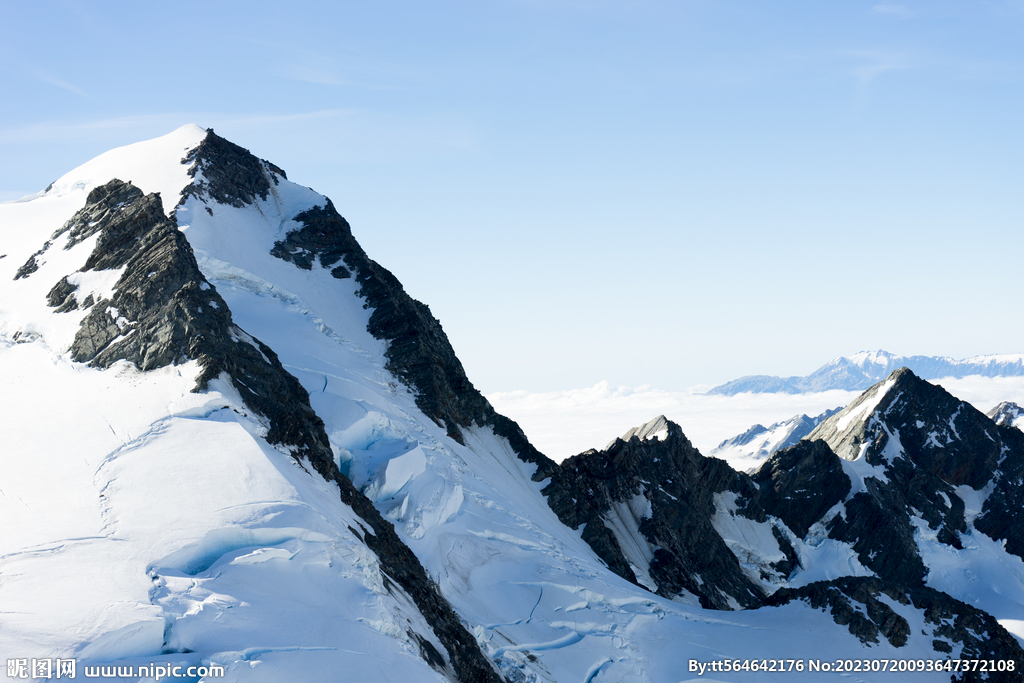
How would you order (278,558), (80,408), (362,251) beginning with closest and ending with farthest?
(278,558) → (80,408) → (362,251)

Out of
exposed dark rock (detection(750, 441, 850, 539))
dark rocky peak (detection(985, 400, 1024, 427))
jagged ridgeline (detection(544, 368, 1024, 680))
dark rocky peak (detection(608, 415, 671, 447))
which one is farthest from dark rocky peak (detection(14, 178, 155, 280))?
dark rocky peak (detection(985, 400, 1024, 427))

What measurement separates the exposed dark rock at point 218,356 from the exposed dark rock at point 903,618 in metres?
35.6

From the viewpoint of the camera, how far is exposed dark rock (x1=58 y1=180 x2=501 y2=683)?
40.1 meters

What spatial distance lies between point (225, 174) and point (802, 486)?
83.1 meters

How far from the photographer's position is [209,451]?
121ft

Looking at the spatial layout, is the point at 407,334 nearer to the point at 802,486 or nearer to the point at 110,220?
the point at 110,220

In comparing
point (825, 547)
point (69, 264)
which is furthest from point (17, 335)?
point (825, 547)

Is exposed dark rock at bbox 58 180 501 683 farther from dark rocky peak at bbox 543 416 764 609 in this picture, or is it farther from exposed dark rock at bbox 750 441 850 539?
exposed dark rock at bbox 750 441 850 539

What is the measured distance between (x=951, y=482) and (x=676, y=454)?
43614mm

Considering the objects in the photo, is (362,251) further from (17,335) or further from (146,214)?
(17,335)

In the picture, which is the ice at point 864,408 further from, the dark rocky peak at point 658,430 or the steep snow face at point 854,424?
the dark rocky peak at point 658,430

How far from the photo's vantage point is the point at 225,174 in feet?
267

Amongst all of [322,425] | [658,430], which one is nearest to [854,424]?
[658,430]

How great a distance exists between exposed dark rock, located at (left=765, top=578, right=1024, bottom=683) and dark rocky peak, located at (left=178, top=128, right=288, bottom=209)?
64.6 meters
